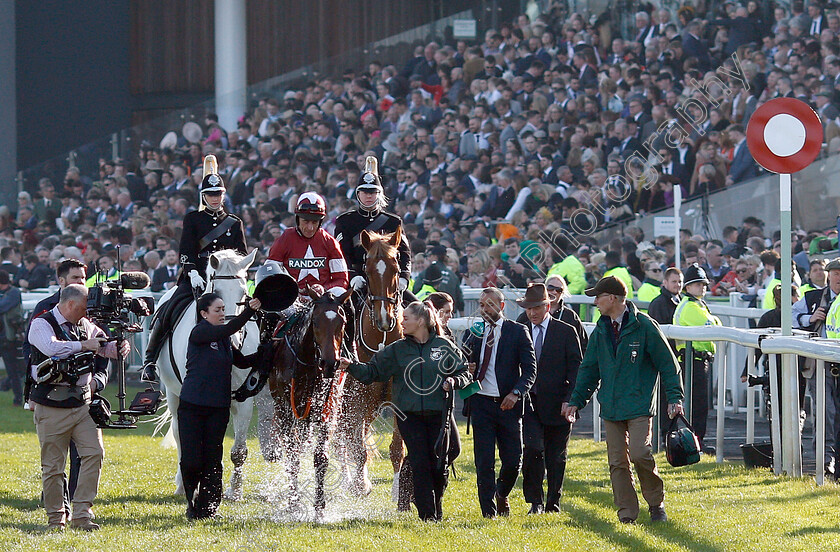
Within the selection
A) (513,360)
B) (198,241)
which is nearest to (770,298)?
(513,360)

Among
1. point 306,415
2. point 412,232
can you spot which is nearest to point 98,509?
point 306,415

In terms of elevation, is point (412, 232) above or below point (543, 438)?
above

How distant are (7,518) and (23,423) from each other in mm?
6309

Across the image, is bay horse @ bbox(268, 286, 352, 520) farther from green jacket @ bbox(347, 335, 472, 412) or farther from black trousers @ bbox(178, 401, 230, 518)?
black trousers @ bbox(178, 401, 230, 518)

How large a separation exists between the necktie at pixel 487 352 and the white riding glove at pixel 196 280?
87.1 inches

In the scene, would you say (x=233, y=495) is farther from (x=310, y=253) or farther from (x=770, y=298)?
(x=770, y=298)

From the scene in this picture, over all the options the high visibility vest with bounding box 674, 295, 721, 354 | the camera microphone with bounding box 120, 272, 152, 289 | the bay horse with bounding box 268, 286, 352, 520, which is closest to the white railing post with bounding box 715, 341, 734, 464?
the high visibility vest with bounding box 674, 295, 721, 354

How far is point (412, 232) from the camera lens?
18.4 m

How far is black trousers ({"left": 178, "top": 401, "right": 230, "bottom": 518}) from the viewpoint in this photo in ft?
27.8

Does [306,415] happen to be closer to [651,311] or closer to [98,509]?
[98,509]

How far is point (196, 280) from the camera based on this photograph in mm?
9602

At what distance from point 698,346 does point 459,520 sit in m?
4.09

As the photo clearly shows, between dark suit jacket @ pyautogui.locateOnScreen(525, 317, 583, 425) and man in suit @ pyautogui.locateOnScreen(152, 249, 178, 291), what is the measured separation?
10.1 meters

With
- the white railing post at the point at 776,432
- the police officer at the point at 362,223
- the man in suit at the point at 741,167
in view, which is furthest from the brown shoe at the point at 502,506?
the man in suit at the point at 741,167
